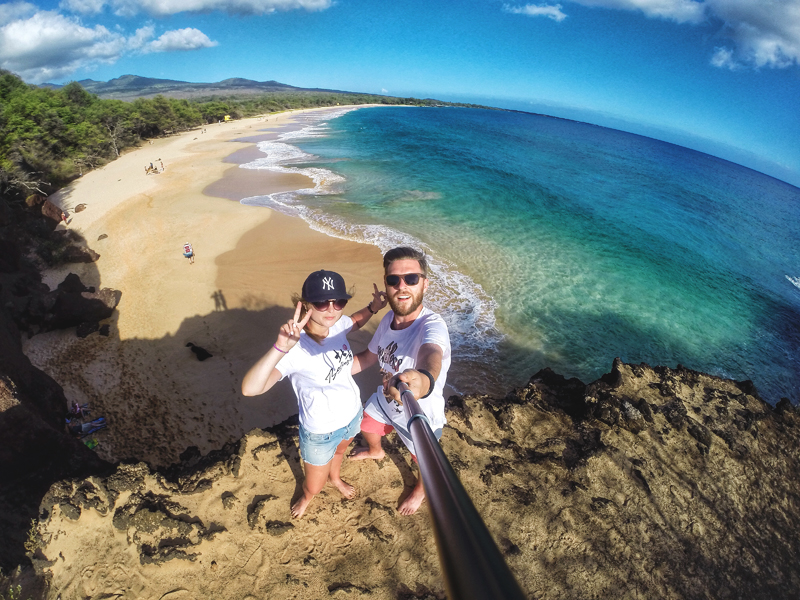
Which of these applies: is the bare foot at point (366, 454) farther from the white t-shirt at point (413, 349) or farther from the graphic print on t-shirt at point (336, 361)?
the graphic print on t-shirt at point (336, 361)

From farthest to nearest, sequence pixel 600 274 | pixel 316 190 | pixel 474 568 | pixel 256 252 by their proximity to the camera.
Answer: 1. pixel 316 190
2. pixel 600 274
3. pixel 256 252
4. pixel 474 568

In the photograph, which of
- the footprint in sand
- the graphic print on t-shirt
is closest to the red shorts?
the graphic print on t-shirt

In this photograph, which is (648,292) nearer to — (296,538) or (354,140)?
(296,538)

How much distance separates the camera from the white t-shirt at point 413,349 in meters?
2.78

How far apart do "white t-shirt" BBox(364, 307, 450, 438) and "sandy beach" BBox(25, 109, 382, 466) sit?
508cm

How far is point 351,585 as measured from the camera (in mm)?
3016

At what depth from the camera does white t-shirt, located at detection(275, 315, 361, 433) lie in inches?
111

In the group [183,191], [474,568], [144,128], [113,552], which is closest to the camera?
[474,568]

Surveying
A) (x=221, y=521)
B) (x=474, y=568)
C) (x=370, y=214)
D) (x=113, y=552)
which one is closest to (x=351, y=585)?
(x=221, y=521)

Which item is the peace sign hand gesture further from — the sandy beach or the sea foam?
the sea foam

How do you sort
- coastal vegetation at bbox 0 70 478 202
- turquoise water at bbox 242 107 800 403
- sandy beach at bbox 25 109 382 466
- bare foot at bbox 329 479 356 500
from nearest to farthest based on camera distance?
bare foot at bbox 329 479 356 500
sandy beach at bbox 25 109 382 466
turquoise water at bbox 242 107 800 403
coastal vegetation at bbox 0 70 478 202

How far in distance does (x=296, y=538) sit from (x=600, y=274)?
15760 millimetres

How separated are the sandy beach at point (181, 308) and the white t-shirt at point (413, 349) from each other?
200 inches

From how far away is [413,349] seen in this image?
9.30 feet
